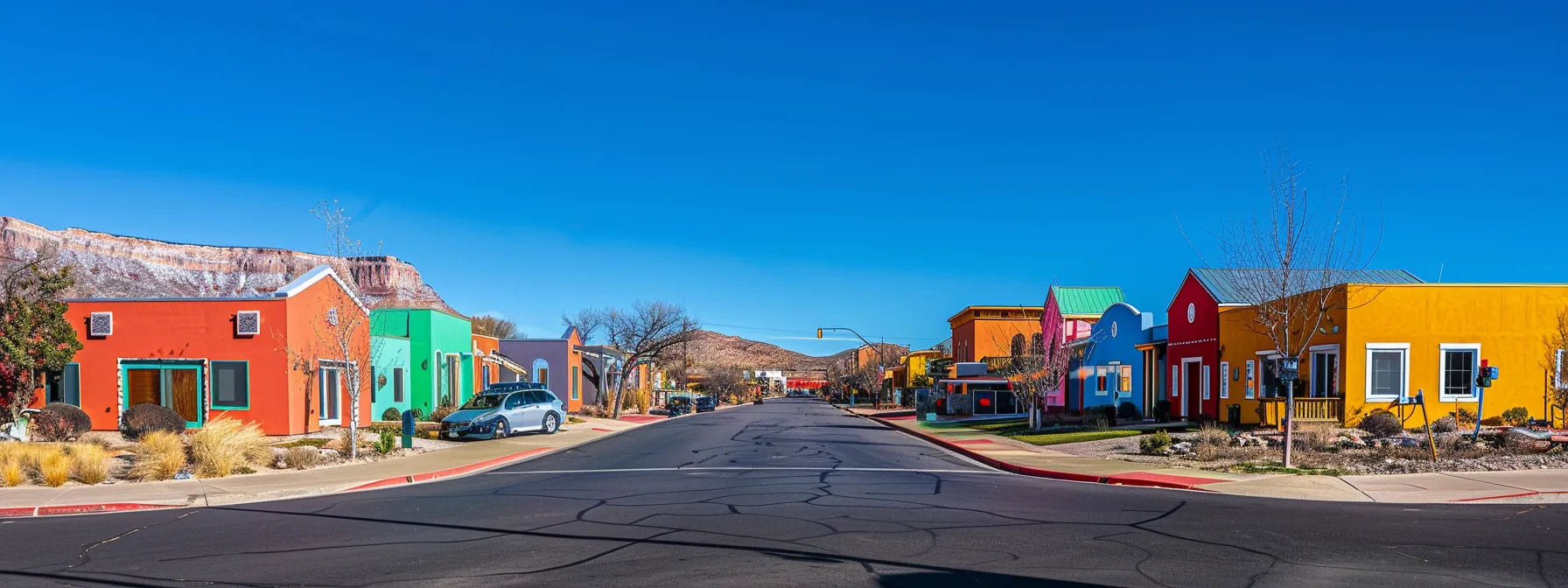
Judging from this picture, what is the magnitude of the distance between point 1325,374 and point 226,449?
25.5 metres

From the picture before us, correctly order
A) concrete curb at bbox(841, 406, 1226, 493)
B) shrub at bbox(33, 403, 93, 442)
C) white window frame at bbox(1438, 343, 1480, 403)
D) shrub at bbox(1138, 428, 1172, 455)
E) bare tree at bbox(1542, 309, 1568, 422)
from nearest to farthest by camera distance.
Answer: concrete curb at bbox(841, 406, 1226, 493)
shrub at bbox(1138, 428, 1172, 455)
bare tree at bbox(1542, 309, 1568, 422)
shrub at bbox(33, 403, 93, 442)
white window frame at bbox(1438, 343, 1480, 403)

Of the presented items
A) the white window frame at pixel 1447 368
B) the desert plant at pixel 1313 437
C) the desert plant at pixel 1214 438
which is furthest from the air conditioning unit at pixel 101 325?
the white window frame at pixel 1447 368

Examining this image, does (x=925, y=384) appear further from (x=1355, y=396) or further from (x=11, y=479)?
(x=11, y=479)

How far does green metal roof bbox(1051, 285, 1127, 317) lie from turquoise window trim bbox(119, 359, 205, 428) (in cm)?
4042

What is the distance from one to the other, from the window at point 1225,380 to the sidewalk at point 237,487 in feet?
67.2

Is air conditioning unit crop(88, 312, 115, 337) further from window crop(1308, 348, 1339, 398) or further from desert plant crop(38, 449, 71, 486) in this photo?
window crop(1308, 348, 1339, 398)

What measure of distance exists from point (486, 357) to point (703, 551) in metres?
39.7

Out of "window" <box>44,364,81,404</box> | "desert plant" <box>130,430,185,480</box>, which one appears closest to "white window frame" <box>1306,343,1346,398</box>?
"desert plant" <box>130,430,185,480</box>

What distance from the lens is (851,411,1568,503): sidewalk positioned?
14.6 m

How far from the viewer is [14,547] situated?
1088cm

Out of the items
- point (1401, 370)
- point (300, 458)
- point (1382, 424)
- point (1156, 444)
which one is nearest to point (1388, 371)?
point (1401, 370)

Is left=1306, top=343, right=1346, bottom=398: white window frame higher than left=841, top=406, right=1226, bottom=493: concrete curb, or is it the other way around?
left=1306, top=343, right=1346, bottom=398: white window frame

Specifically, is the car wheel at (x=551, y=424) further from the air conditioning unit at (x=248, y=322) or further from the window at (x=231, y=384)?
the air conditioning unit at (x=248, y=322)

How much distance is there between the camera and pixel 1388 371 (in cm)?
2673
